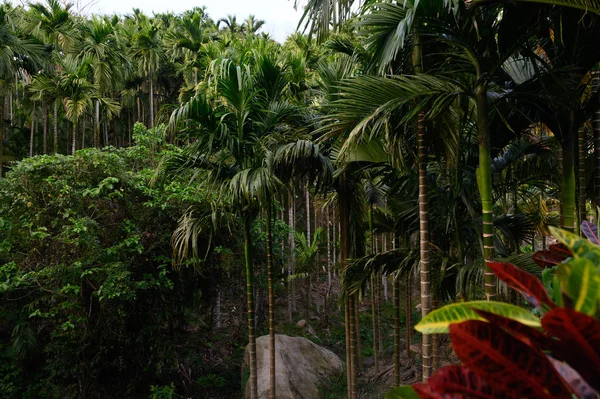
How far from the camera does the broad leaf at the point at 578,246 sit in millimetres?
1001

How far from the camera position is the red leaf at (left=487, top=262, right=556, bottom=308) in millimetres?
955

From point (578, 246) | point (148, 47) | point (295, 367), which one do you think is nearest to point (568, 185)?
point (578, 246)

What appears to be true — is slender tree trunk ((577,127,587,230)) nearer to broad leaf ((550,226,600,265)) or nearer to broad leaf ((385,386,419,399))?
broad leaf ((550,226,600,265))

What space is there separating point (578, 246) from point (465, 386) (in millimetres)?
436


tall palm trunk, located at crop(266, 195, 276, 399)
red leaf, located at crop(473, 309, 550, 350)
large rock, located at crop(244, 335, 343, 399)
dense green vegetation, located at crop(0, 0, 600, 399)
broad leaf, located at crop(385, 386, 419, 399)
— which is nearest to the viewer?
red leaf, located at crop(473, 309, 550, 350)

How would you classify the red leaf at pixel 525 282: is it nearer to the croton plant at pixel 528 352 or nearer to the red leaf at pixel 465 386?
the croton plant at pixel 528 352

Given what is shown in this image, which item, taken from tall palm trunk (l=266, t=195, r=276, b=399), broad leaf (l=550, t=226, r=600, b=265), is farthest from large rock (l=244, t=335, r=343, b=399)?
broad leaf (l=550, t=226, r=600, b=265)

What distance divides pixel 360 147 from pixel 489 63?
1.87m

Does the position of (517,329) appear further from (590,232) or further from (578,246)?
(590,232)

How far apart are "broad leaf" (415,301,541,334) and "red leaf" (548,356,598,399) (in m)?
0.14

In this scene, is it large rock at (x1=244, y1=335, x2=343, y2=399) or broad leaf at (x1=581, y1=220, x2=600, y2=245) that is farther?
large rock at (x1=244, y1=335, x2=343, y2=399)

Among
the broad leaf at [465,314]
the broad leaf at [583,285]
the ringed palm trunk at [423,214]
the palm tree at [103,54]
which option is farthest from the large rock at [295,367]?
the palm tree at [103,54]

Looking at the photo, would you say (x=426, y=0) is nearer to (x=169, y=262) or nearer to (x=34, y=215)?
(x=169, y=262)

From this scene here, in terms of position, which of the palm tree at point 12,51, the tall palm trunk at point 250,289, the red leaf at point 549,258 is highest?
the palm tree at point 12,51
